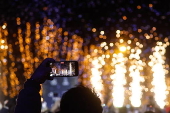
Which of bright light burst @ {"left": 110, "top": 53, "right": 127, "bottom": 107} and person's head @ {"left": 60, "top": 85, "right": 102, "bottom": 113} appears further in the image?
bright light burst @ {"left": 110, "top": 53, "right": 127, "bottom": 107}

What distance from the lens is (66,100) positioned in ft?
9.21

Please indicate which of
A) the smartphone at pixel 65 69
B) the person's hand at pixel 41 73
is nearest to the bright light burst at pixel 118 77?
the smartphone at pixel 65 69

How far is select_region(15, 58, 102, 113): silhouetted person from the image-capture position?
2732 millimetres

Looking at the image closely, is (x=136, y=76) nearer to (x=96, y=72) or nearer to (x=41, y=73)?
(x=96, y=72)

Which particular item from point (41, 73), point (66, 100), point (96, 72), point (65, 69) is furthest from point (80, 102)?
point (96, 72)

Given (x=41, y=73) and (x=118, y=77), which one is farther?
(x=118, y=77)

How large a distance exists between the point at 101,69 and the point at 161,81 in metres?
8.11

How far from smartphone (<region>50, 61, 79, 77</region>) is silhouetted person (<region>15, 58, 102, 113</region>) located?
2.11ft

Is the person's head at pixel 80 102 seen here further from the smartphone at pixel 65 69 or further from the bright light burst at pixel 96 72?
the bright light burst at pixel 96 72

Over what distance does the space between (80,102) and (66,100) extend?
9 cm

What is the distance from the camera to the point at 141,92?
61750mm

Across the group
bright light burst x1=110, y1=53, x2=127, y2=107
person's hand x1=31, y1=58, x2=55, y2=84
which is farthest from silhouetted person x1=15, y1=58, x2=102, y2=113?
bright light burst x1=110, y1=53, x2=127, y2=107

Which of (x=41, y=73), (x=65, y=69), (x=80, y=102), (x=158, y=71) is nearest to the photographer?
(x=80, y=102)

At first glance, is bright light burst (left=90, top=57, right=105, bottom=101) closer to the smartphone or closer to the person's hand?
the smartphone
